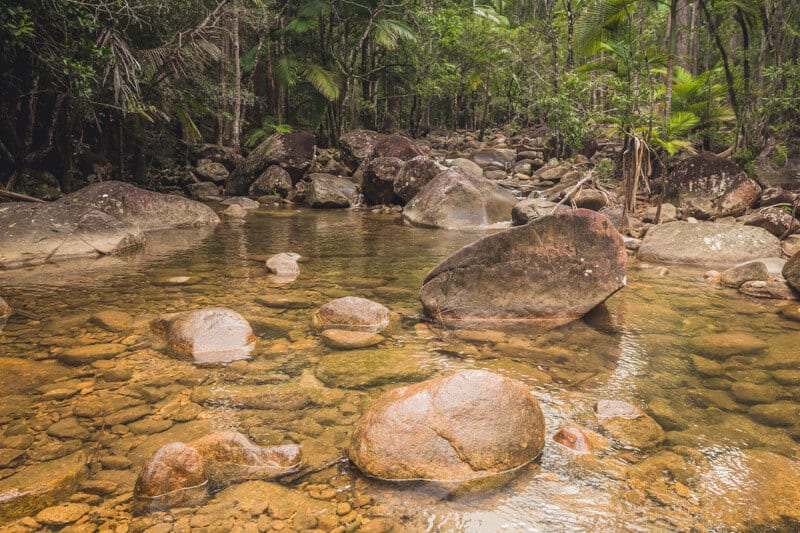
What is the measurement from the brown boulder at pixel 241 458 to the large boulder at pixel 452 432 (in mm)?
348

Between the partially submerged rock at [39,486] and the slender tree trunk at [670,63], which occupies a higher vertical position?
the slender tree trunk at [670,63]

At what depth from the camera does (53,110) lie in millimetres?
10859

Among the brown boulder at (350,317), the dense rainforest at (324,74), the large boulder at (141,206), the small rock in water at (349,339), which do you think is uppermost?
the dense rainforest at (324,74)

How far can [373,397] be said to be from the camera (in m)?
3.50

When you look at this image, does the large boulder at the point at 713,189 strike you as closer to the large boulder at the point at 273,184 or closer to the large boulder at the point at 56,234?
the large boulder at the point at 273,184

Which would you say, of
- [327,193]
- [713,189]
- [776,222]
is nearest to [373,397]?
[776,222]

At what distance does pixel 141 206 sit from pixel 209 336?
7.36 metres

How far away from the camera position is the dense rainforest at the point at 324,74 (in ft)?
31.4

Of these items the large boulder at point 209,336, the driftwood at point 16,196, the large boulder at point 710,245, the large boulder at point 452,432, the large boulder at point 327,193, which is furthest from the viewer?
the large boulder at point 327,193

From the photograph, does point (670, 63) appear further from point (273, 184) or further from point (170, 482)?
point (170, 482)

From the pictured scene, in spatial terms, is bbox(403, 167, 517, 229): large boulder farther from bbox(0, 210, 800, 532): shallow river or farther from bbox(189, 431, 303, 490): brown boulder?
bbox(189, 431, 303, 490): brown boulder

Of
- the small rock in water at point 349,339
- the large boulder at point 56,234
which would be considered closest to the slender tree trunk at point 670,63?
the small rock in water at point 349,339

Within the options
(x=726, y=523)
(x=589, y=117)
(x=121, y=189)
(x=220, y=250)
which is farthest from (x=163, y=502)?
(x=589, y=117)

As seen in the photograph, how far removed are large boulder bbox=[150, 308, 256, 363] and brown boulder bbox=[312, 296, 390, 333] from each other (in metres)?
0.68
